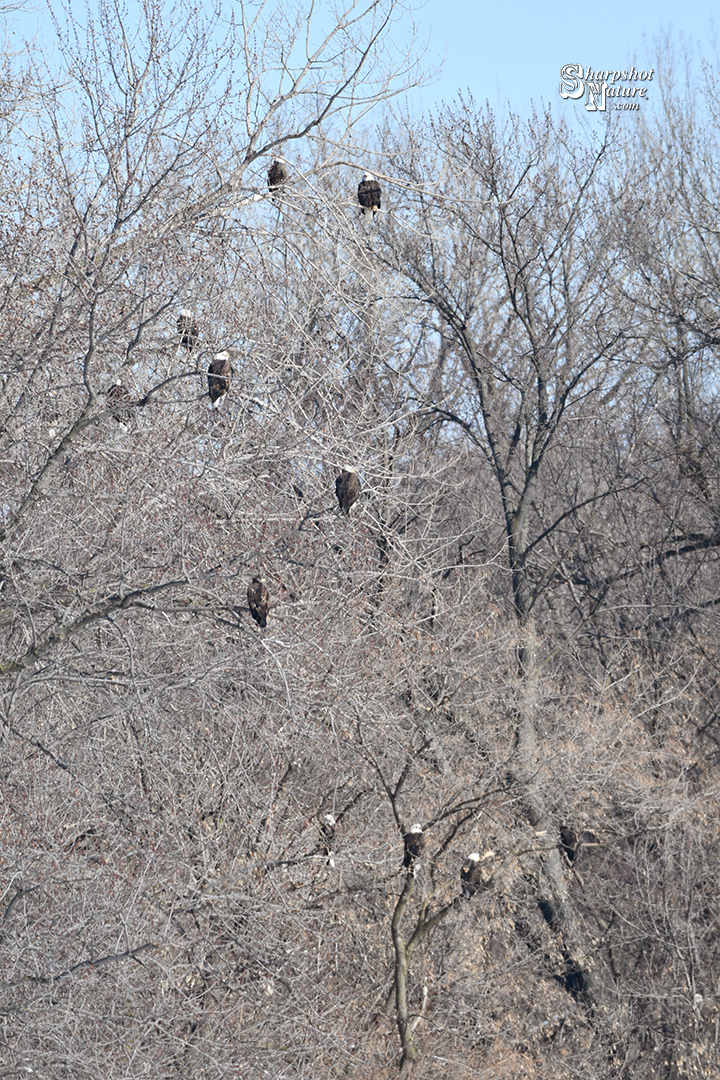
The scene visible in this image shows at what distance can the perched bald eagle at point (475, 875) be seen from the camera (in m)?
10.9

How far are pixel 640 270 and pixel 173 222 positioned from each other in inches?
492

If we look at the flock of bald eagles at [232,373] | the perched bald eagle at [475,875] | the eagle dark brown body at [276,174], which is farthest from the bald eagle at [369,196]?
the perched bald eagle at [475,875]

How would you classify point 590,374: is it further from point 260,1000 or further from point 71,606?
point 71,606

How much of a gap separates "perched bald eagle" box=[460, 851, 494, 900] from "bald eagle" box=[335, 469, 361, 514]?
6302 millimetres

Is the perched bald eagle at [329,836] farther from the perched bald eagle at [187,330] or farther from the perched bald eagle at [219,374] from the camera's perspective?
the perched bald eagle at [219,374]

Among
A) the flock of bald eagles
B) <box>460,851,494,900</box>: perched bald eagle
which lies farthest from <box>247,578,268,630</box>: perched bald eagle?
<box>460,851,494,900</box>: perched bald eagle

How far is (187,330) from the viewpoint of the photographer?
570 centimetres

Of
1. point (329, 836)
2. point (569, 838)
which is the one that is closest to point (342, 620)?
point (329, 836)

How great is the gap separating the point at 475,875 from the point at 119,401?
289 inches

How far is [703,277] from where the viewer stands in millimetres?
15367

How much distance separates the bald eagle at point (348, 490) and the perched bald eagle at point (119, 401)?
3.70 feet

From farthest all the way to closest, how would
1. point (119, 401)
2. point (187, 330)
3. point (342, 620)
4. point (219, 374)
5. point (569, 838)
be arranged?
point (569, 838) < point (342, 620) < point (187, 330) < point (119, 401) < point (219, 374)

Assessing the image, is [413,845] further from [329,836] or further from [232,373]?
[232,373]

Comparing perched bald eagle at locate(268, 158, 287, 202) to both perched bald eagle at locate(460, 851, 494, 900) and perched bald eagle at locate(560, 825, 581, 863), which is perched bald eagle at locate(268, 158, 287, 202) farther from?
perched bald eagle at locate(560, 825, 581, 863)
